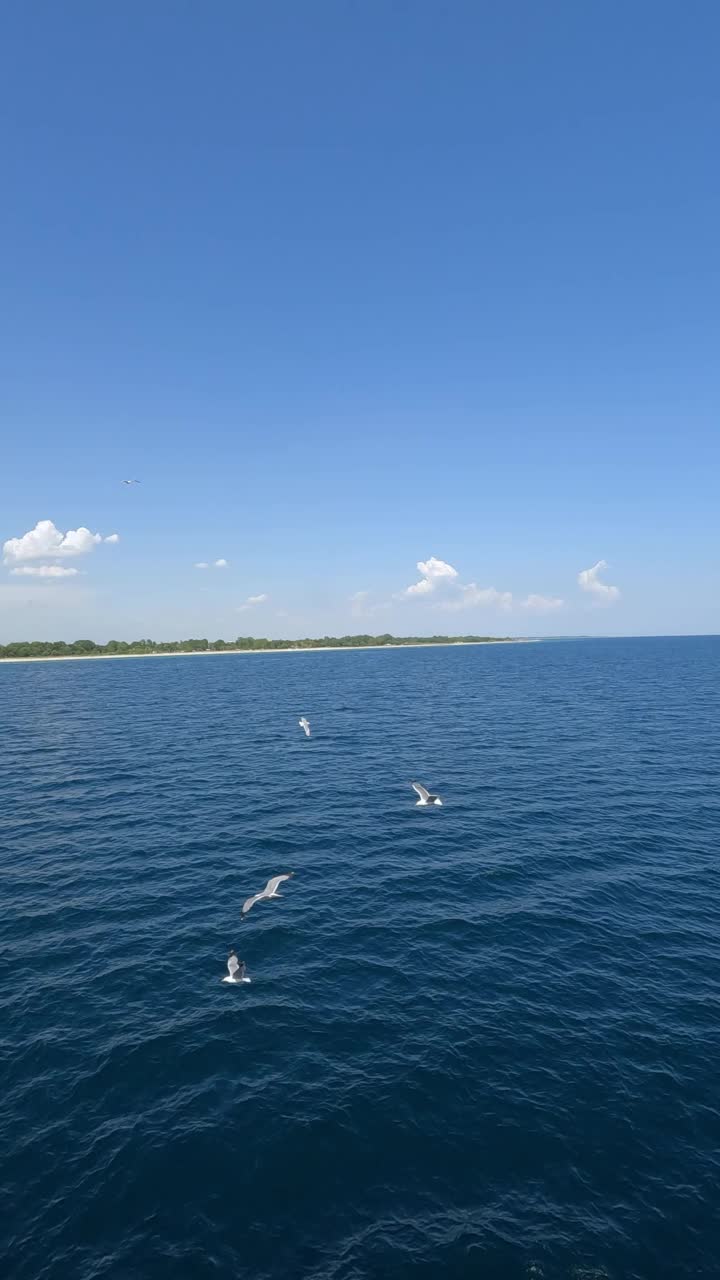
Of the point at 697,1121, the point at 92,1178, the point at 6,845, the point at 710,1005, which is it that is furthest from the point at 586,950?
the point at 6,845

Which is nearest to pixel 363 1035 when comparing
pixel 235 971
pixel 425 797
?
pixel 235 971

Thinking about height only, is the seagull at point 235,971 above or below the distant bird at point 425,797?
below

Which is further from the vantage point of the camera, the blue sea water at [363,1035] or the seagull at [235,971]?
the seagull at [235,971]

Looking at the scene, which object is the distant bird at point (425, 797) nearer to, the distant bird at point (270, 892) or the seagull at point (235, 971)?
the distant bird at point (270, 892)

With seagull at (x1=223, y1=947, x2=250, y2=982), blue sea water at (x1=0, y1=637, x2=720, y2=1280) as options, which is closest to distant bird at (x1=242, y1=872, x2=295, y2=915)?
blue sea water at (x1=0, y1=637, x2=720, y2=1280)

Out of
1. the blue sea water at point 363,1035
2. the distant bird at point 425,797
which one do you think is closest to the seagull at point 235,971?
the blue sea water at point 363,1035

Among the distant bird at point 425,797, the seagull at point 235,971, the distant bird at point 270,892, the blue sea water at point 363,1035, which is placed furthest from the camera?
the distant bird at point 425,797

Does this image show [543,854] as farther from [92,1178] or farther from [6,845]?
[6,845]

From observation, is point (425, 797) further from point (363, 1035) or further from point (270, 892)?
point (363, 1035)

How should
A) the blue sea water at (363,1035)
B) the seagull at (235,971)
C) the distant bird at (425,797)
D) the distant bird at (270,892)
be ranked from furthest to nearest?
the distant bird at (425,797) < the distant bird at (270,892) < the seagull at (235,971) < the blue sea water at (363,1035)
